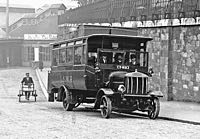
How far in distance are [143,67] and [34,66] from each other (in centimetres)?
4277

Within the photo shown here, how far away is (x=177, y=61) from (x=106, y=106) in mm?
7226

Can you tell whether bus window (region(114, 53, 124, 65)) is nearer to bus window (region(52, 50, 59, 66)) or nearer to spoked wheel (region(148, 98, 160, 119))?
spoked wheel (region(148, 98, 160, 119))

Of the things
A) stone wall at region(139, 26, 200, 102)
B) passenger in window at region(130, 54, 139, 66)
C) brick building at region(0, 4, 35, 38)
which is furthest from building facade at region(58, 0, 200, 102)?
brick building at region(0, 4, 35, 38)

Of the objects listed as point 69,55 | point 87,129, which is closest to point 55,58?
point 69,55

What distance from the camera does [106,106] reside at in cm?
1627

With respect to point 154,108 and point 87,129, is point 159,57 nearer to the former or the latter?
point 154,108

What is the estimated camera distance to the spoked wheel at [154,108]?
16.4 metres

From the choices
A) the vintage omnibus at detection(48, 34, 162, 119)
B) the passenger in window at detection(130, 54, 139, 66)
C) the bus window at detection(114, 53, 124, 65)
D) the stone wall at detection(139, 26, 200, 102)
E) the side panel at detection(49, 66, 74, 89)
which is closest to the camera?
the vintage omnibus at detection(48, 34, 162, 119)

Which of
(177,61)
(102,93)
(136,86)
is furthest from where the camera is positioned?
(177,61)

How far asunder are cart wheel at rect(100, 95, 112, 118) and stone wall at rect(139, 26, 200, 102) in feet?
18.6

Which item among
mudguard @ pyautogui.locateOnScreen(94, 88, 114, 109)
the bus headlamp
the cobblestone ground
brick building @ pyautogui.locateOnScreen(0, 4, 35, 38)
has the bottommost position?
the cobblestone ground

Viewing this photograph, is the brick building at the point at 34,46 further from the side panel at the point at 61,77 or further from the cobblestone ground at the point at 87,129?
the cobblestone ground at the point at 87,129

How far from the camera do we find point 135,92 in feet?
54.1

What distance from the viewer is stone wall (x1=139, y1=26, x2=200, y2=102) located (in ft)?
69.4
